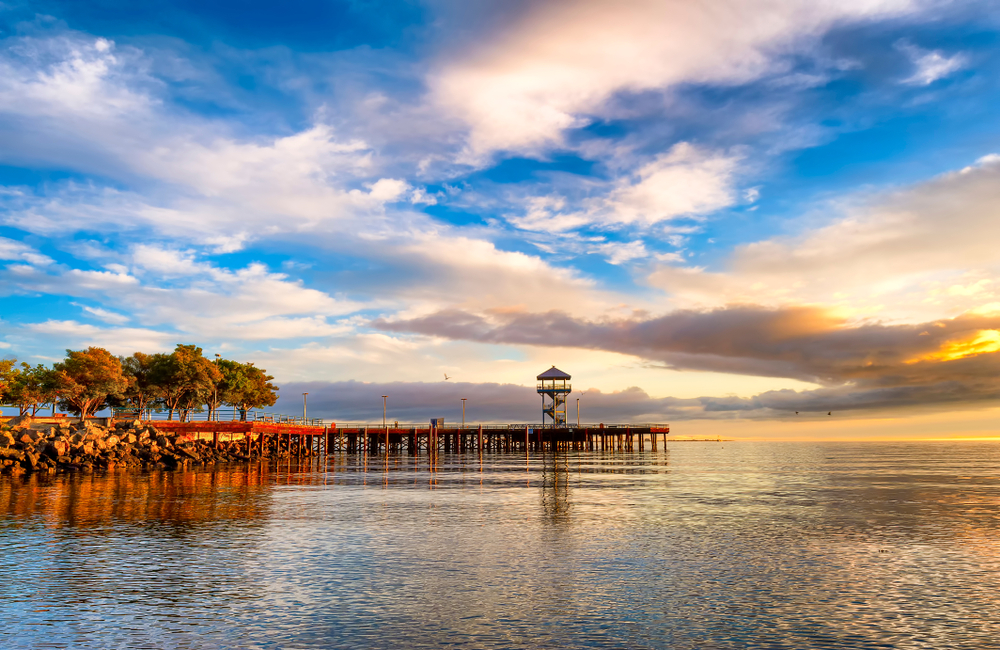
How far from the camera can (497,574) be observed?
15.4m

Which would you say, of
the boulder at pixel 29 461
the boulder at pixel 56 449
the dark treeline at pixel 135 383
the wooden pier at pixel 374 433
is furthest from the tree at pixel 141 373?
the boulder at pixel 29 461

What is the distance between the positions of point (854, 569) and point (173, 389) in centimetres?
8793

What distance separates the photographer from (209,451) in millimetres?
73812

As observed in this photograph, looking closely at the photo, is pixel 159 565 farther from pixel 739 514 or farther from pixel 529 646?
pixel 739 514

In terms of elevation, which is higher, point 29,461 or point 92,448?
point 92,448

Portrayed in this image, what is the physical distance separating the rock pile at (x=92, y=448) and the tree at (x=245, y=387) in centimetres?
2385

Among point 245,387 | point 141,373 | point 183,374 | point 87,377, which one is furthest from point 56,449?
point 245,387

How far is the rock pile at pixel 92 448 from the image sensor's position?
5047 centimetres

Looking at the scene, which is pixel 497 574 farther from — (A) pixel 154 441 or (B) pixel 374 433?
(B) pixel 374 433

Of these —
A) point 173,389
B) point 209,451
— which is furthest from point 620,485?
point 173,389

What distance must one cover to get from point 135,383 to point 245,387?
56.2 ft

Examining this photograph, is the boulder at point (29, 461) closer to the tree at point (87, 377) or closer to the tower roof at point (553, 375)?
the tree at point (87, 377)

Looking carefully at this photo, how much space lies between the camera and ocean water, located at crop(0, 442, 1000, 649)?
36.4ft

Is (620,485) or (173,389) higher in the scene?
(173,389)
